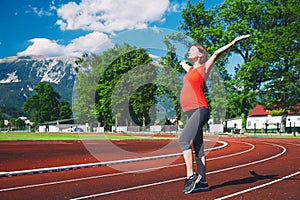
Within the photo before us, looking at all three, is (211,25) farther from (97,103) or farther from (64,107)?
(64,107)

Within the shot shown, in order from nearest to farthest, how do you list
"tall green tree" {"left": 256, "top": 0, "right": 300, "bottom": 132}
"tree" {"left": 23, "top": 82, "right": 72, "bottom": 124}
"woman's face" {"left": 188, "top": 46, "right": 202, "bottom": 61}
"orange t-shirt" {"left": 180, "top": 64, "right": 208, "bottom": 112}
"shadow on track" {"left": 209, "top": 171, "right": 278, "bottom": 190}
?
1. "orange t-shirt" {"left": 180, "top": 64, "right": 208, "bottom": 112}
2. "woman's face" {"left": 188, "top": 46, "right": 202, "bottom": 61}
3. "shadow on track" {"left": 209, "top": 171, "right": 278, "bottom": 190}
4. "tall green tree" {"left": 256, "top": 0, "right": 300, "bottom": 132}
5. "tree" {"left": 23, "top": 82, "right": 72, "bottom": 124}

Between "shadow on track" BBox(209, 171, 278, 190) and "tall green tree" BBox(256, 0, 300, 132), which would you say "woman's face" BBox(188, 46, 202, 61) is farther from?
"tall green tree" BBox(256, 0, 300, 132)

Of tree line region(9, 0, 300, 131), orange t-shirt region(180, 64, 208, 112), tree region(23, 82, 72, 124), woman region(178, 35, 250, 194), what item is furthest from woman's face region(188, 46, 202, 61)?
tree region(23, 82, 72, 124)

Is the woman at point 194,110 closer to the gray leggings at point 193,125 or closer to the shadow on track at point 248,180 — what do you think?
the gray leggings at point 193,125

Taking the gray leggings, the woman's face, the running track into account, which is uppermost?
the woman's face

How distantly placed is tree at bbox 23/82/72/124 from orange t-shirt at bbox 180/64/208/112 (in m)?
99.8

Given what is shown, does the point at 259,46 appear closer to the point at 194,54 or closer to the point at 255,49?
the point at 255,49

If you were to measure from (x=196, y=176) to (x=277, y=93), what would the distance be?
1548 inches

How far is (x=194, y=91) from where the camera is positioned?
19.0ft

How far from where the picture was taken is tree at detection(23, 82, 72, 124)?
101m

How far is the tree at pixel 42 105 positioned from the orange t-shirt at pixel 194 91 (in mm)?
99760

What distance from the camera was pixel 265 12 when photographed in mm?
43906

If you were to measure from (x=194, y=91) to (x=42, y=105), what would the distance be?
101m

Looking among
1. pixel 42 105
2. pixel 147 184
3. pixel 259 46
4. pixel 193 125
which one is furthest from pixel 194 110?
pixel 42 105
